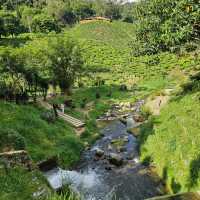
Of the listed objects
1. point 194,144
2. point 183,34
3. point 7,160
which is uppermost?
point 183,34

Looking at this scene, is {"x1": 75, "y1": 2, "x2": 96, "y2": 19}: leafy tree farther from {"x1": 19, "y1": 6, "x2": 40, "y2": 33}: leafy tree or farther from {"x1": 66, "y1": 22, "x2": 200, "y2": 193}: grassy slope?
{"x1": 66, "y1": 22, "x2": 200, "y2": 193}: grassy slope

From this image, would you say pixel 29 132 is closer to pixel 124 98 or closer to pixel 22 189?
pixel 22 189

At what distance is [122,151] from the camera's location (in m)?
31.4

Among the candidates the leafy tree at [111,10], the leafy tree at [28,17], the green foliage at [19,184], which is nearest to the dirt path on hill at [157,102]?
the green foliage at [19,184]

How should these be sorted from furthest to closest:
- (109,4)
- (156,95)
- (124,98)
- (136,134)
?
(109,4) → (124,98) → (156,95) → (136,134)

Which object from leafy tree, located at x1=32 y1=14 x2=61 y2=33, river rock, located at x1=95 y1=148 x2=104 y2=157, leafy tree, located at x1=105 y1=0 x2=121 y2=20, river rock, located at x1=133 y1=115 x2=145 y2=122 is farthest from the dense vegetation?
leafy tree, located at x1=105 y1=0 x2=121 y2=20

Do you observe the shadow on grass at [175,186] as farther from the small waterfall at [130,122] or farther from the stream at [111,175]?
the small waterfall at [130,122]

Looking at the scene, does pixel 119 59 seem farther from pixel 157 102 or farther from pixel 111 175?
pixel 111 175

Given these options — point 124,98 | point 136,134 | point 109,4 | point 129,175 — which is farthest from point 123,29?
point 129,175

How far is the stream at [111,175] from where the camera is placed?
72.9 ft

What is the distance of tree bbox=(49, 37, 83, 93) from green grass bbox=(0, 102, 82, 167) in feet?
68.1

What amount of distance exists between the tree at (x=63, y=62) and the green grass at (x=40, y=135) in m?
20.7

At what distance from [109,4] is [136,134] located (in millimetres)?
147150

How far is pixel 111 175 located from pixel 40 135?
25.4 feet
